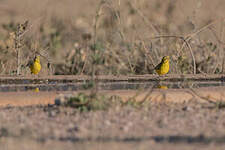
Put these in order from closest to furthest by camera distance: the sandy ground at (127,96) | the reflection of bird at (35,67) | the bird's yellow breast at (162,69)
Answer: the sandy ground at (127,96)
the bird's yellow breast at (162,69)
the reflection of bird at (35,67)

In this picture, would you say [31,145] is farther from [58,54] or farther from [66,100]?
[58,54]

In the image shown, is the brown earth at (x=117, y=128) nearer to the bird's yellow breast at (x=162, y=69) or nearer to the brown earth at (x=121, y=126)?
the brown earth at (x=121, y=126)

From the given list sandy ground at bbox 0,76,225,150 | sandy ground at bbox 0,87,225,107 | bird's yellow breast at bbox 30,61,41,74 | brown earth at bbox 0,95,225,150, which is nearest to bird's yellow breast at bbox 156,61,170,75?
sandy ground at bbox 0,87,225,107

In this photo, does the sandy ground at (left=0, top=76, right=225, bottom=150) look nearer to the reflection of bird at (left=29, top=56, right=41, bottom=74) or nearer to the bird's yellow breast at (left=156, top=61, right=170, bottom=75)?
the bird's yellow breast at (left=156, top=61, right=170, bottom=75)

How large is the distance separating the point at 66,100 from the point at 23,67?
12.8ft

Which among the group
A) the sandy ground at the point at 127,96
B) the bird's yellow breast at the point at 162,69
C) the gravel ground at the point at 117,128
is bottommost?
the gravel ground at the point at 117,128

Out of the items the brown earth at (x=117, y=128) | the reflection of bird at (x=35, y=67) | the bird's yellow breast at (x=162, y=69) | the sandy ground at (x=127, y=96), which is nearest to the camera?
the brown earth at (x=117, y=128)

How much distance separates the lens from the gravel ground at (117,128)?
144 inches

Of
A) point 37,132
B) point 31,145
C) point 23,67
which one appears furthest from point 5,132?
point 23,67

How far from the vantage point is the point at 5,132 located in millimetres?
4152

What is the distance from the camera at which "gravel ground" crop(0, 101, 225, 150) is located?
365 cm

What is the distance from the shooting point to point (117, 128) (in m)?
4.18

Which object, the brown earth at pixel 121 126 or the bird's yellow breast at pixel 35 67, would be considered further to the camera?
the bird's yellow breast at pixel 35 67

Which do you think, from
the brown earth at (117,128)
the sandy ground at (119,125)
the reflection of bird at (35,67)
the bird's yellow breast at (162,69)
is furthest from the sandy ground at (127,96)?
the reflection of bird at (35,67)
